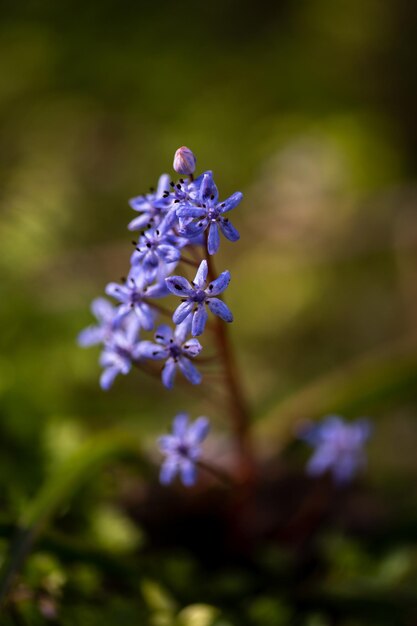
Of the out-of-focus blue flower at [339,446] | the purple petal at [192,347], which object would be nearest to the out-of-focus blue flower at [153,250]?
the purple petal at [192,347]

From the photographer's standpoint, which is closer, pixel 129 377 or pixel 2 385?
pixel 2 385

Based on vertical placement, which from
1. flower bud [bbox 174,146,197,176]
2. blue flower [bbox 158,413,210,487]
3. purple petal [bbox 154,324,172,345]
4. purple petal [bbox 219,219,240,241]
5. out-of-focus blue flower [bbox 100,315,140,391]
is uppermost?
flower bud [bbox 174,146,197,176]

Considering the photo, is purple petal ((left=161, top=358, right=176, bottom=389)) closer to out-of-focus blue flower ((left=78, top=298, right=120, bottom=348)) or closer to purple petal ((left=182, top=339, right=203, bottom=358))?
purple petal ((left=182, top=339, right=203, bottom=358))

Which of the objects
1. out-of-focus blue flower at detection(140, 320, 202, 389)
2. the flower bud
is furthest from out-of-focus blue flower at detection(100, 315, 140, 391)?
the flower bud

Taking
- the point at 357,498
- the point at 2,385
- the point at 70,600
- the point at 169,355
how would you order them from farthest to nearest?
the point at 357,498, the point at 2,385, the point at 70,600, the point at 169,355

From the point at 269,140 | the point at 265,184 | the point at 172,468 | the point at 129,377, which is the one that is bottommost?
the point at 172,468

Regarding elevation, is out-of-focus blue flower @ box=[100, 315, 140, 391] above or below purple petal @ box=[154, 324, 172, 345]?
above

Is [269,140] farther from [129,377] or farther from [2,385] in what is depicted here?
[2,385]

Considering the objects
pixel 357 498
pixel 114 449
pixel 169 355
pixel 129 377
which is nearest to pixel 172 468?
pixel 114 449
